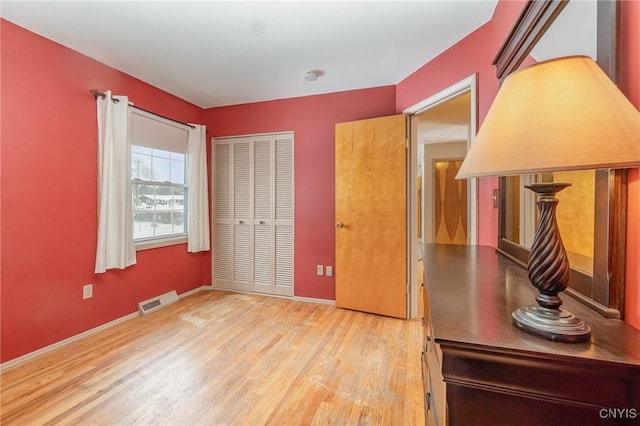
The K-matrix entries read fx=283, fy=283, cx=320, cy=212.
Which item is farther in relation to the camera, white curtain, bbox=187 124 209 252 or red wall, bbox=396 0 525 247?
white curtain, bbox=187 124 209 252

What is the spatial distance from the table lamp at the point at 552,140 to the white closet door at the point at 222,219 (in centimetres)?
352

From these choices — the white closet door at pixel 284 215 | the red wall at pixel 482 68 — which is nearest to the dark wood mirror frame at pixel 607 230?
the red wall at pixel 482 68

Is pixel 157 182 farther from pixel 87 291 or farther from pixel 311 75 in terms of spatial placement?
pixel 311 75

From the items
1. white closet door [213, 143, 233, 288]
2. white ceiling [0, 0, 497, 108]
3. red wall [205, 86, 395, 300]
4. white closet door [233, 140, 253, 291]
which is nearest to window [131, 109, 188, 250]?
white closet door [213, 143, 233, 288]

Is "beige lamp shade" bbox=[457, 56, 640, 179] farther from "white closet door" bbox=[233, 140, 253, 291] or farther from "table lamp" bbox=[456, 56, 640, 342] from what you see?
"white closet door" bbox=[233, 140, 253, 291]

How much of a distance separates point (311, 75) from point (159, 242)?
246 centimetres

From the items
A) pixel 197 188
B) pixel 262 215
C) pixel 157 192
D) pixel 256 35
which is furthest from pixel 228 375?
pixel 256 35

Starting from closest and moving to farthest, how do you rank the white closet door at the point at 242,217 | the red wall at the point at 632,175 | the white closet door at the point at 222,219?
the red wall at the point at 632,175
the white closet door at the point at 242,217
the white closet door at the point at 222,219

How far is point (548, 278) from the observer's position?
2.06ft

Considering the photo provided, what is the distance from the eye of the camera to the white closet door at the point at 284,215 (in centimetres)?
351

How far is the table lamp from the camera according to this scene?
51 cm

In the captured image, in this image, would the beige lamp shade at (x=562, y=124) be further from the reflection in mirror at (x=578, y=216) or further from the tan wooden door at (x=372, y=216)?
the tan wooden door at (x=372, y=216)

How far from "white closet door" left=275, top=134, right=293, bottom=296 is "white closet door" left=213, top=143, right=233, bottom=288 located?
0.70m

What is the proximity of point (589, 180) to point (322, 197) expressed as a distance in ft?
8.72
